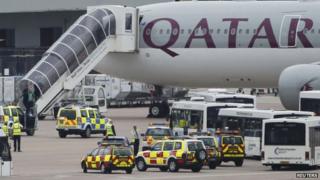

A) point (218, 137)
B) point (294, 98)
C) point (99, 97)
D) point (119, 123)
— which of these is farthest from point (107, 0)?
point (218, 137)

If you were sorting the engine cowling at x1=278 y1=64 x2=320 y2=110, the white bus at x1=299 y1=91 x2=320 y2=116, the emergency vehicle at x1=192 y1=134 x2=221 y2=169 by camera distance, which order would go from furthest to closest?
the engine cowling at x1=278 y1=64 x2=320 y2=110, the white bus at x1=299 y1=91 x2=320 y2=116, the emergency vehicle at x1=192 y1=134 x2=221 y2=169

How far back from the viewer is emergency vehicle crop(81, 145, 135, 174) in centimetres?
4119

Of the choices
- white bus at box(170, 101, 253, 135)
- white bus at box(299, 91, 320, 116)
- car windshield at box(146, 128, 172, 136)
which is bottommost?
car windshield at box(146, 128, 172, 136)

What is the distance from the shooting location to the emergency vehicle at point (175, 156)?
4191 cm

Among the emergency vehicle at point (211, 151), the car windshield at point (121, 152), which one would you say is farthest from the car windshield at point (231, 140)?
the car windshield at point (121, 152)

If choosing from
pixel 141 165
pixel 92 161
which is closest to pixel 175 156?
pixel 141 165

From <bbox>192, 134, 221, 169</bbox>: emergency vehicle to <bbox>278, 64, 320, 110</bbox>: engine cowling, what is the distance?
14.2 meters

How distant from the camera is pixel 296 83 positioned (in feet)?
192

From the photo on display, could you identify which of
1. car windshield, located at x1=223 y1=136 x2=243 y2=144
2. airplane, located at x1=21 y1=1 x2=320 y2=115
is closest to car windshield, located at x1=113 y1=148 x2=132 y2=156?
car windshield, located at x1=223 y1=136 x2=243 y2=144

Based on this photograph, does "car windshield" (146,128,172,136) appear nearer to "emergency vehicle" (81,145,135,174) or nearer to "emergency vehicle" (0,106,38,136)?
"emergency vehicle" (81,145,135,174)

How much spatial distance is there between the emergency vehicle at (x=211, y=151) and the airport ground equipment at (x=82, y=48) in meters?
21.7

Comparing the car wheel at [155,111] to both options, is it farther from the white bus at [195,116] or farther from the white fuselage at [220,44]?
the white bus at [195,116]

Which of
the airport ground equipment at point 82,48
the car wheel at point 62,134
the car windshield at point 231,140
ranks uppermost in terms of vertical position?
the airport ground equipment at point 82,48

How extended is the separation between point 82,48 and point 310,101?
20.3 metres
